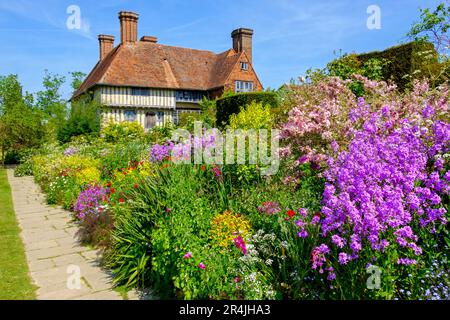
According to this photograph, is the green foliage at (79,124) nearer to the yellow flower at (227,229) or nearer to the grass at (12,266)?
the grass at (12,266)

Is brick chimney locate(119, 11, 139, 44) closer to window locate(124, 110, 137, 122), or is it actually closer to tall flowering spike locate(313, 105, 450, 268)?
window locate(124, 110, 137, 122)

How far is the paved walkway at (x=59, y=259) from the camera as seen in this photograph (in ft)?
12.8

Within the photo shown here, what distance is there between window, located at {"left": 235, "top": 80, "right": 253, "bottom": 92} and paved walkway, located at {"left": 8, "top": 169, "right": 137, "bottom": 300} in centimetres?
2481

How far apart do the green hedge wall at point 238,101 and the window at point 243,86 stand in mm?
12443

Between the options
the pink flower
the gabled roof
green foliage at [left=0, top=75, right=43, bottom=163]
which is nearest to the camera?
the pink flower

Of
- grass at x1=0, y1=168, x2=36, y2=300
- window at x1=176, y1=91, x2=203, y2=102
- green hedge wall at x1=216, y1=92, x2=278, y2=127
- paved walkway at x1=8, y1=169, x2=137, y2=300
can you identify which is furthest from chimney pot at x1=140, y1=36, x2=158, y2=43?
grass at x1=0, y1=168, x2=36, y2=300

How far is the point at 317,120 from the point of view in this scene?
525 cm

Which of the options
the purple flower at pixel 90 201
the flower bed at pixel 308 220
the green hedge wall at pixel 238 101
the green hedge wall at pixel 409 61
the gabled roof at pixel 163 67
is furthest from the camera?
the gabled roof at pixel 163 67

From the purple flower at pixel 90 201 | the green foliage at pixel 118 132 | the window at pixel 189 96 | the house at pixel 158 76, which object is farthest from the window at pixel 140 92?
the purple flower at pixel 90 201

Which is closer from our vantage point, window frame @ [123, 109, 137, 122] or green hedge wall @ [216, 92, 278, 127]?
green hedge wall @ [216, 92, 278, 127]

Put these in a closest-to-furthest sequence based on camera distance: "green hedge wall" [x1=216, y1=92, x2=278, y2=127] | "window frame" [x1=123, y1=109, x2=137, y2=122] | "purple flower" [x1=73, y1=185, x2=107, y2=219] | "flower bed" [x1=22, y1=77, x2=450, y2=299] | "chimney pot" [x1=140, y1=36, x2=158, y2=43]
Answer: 1. "flower bed" [x1=22, y1=77, x2=450, y2=299]
2. "purple flower" [x1=73, y1=185, x2=107, y2=219]
3. "green hedge wall" [x1=216, y1=92, x2=278, y2=127]
4. "window frame" [x1=123, y1=109, x2=137, y2=122]
5. "chimney pot" [x1=140, y1=36, x2=158, y2=43]

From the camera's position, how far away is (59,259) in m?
4.96

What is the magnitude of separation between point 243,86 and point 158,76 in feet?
24.2

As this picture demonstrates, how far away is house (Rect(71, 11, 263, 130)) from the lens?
28.2 metres
